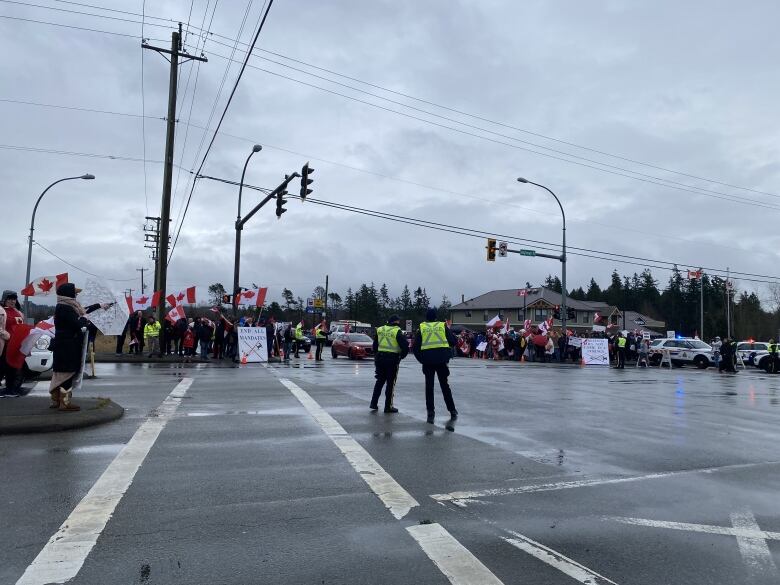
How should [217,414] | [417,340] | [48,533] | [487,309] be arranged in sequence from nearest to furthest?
1. [48,533]
2. [217,414]
3. [417,340]
4. [487,309]

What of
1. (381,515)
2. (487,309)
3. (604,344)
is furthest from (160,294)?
(487,309)

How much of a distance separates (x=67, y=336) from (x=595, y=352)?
3049 cm

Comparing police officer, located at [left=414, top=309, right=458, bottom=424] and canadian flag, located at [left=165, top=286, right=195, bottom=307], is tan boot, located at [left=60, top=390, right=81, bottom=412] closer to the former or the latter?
police officer, located at [left=414, top=309, right=458, bottom=424]

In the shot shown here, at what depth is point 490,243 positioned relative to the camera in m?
36.1

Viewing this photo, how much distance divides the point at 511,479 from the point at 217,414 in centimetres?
529

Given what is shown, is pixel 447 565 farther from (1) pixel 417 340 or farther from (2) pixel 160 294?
(2) pixel 160 294

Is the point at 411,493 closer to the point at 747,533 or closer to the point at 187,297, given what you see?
the point at 747,533

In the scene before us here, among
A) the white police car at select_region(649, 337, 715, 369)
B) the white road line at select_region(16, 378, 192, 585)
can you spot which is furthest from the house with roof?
the white road line at select_region(16, 378, 192, 585)

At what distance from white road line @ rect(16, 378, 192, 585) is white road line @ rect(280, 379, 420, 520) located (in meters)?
2.13

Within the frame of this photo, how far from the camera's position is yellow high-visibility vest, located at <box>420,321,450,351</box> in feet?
34.2

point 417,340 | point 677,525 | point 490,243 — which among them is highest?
point 490,243

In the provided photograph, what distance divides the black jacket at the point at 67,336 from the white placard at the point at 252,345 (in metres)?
15.2

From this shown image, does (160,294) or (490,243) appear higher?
(490,243)

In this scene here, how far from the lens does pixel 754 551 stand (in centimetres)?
453
